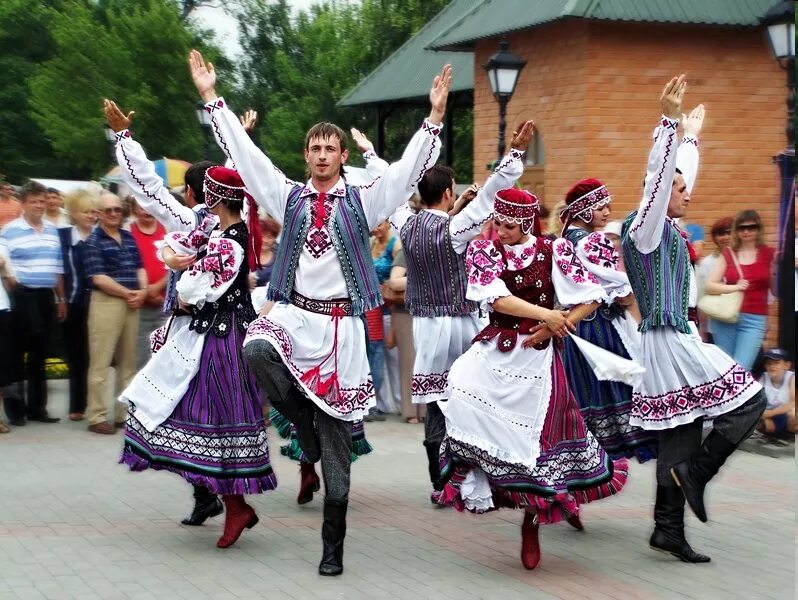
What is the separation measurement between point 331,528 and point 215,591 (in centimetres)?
65

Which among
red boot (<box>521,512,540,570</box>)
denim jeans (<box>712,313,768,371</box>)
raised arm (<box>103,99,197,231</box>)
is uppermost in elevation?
raised arm (<box>103,99,197,231</box>)

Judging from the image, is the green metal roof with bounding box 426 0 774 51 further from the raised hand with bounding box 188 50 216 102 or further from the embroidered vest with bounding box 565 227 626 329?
the raised hand with bounding box 188 50 216 102

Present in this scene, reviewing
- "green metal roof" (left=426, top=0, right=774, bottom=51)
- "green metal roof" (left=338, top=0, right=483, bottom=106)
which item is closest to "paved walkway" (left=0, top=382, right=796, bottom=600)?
"green metal roof" (left=426, top=0, right=774, bottom=51)

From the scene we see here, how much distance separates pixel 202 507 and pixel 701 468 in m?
2.63

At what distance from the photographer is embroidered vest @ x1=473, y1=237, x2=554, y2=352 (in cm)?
632

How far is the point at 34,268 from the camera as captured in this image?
421 inches

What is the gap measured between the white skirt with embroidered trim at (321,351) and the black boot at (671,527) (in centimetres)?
147

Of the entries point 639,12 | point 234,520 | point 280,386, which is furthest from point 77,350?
→ point 639,12

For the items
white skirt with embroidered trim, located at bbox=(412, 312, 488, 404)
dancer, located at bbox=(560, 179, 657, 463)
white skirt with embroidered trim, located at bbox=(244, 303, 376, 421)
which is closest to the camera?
white skirt with embroidered trim, located at bbox=(244, 303, 376, 421)

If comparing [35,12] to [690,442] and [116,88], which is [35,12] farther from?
[690,442]

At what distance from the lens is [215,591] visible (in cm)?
584

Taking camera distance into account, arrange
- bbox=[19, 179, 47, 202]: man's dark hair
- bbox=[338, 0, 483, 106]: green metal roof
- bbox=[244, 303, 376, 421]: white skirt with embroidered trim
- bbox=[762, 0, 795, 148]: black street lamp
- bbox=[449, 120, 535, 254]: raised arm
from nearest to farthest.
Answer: bbox=[244, 303, 376, 421]: white skirt with embroidered trim → bbox=[449, 120, 535, 254]: raised arm → bbox=[762, 0, 795, 148]: black street lamp → bbox=[19, 179, 47, 202]: man's dark hair → bbox=[338, 0, 483, 106]: green metal roof

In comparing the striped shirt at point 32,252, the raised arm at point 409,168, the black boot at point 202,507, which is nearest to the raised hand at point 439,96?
the raised arm at point 409,168

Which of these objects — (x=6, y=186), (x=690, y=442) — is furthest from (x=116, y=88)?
(x=690, y=442)
